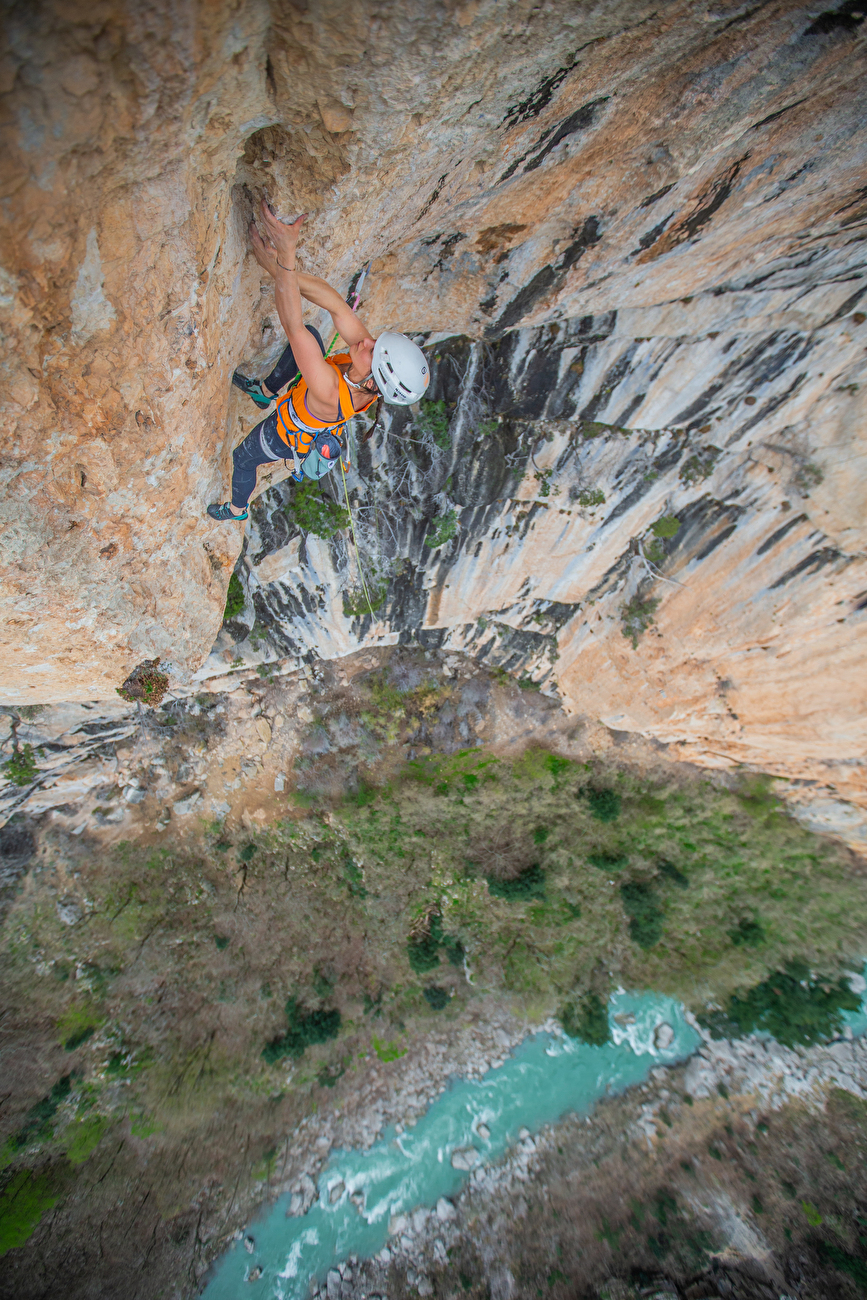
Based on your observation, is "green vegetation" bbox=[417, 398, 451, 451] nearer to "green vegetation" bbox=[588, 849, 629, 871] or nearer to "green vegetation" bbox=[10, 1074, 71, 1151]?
"green vegetation" bbox=[588, 849, 629, 871]

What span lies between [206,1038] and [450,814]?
8078 millimetres

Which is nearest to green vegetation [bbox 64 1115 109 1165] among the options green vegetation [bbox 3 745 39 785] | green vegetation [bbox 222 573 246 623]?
green vegetation [bbox 3 745 39 785]

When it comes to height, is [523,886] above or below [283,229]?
below

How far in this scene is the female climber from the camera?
371 cm

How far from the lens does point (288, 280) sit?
12.1ft

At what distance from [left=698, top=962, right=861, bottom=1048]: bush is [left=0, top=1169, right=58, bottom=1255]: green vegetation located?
1562cm

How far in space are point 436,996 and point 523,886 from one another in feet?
12.6

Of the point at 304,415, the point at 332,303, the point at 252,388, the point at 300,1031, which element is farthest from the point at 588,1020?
the point at 332,303

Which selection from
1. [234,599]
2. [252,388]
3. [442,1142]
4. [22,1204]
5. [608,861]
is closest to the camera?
[252,388]

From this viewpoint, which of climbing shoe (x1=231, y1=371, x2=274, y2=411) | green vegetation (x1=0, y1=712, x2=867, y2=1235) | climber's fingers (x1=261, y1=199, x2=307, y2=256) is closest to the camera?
climber's fingers (x1=261, y1=199, x2=307, y2=256)

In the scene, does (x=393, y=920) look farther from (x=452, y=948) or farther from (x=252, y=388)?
(x=252, y=388)

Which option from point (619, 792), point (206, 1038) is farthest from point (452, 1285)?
point (619, 792)

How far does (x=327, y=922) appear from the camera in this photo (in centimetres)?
1180

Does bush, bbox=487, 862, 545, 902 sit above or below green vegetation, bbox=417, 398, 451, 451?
below
